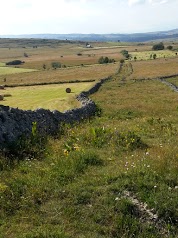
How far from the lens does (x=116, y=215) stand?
8141 mm

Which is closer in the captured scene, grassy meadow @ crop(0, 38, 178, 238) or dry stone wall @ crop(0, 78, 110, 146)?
grassy meadow @ crop(0, 38, 178, 238)

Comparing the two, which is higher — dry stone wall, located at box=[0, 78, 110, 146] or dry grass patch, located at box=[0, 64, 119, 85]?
dry stone wall, located at box=[0, 78, 110, 146]

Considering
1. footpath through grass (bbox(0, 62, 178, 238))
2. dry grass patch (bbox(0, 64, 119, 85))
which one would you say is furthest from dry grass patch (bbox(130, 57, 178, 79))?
footpath through grass (bbox(0, 62, 178, 238))

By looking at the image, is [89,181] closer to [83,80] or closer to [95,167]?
[95,167]

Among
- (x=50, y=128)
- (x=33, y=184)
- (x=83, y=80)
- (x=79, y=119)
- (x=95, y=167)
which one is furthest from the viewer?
(x=83, y=80)

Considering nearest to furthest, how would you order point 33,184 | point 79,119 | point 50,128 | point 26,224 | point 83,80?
1. point 26,224
2. point 33,184
3. point 50,128
4. point 79,119
5. point 83,80

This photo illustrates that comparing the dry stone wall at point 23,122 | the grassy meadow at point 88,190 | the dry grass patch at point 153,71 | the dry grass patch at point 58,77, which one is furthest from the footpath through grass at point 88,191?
the dry grass patch at point 153,71

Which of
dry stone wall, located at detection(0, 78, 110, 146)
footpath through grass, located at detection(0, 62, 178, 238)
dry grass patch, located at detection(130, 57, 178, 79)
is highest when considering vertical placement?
dry stone wall, located at detection(0, 78, 110, 146)

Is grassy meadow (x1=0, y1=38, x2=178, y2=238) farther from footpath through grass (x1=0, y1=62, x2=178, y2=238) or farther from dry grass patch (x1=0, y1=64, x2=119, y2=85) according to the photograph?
dry grass patch (x1=0, y1=64, x2=119, y2=85)

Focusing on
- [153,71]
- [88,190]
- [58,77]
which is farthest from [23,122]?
[153,71]

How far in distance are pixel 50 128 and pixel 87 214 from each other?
8413mm

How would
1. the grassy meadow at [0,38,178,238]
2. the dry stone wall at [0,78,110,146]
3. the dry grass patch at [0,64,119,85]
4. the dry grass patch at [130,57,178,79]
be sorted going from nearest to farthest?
the grassy meadow at [0,38,178,238] < the dry stone wall at [0,78,110,146] < the dry grass patch at [0,64,119,85] < the dry grass patch at [130,57,178,79]

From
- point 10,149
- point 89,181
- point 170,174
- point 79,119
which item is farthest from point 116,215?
point 79,119

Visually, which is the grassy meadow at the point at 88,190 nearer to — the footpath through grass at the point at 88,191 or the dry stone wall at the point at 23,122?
the footpath through grass at the point at 88,191
